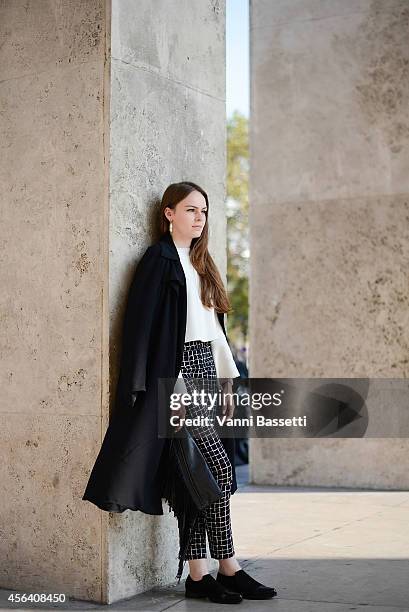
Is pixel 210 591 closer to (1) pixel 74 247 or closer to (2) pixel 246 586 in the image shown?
(2) pixel 246 586

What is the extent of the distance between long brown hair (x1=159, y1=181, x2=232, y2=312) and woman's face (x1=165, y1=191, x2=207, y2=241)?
0.09ft

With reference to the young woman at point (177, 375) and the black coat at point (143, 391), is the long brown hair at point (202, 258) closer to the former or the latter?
the young woman at point (177, 375)

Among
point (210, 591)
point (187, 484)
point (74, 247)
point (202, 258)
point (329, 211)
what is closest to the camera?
point (187, 484)

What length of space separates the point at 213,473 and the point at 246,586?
0.59 meters

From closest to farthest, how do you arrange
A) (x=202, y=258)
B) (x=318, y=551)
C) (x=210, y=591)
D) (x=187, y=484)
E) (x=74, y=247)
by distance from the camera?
(x=187, y=484)
(x=210, y=591)
(x=74, y=247)
(x=202, y=258)
(x=318, y=551)

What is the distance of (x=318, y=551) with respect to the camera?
5.77 metres

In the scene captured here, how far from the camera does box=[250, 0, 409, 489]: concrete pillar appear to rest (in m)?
8.62

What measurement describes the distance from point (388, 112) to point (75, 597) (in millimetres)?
5740

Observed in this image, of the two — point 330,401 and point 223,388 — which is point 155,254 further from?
point 330,401

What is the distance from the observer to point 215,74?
17.9 ft

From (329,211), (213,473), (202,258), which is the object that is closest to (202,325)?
(202,258)

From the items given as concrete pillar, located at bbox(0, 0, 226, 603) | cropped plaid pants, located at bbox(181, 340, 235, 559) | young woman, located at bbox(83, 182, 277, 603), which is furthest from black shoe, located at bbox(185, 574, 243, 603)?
concrete pillar, located at bbox(0, 0, 226, 603)

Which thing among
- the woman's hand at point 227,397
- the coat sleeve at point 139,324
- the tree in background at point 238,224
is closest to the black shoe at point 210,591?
the woman's hand at point 227,397

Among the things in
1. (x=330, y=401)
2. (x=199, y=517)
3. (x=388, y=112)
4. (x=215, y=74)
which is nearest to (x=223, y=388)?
(x=199, y=517)
